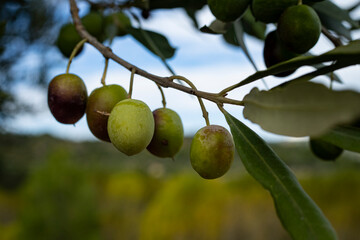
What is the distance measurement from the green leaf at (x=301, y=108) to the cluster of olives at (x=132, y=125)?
0.08 metres

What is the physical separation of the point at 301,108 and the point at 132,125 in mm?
247

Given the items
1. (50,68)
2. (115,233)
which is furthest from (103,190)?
(50,68)

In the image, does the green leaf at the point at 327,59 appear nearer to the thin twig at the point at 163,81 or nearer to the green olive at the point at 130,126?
the thin twig at the point at 163,81

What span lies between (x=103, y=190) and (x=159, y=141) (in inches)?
523

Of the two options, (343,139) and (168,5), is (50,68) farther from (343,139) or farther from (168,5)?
(343,139)

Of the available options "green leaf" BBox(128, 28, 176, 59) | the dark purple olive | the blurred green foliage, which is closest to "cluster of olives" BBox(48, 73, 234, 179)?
the dark purple olive

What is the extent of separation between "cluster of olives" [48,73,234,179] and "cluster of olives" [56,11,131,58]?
12.1 inches

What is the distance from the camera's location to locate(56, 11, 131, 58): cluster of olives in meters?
1.00

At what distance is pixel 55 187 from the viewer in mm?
8891

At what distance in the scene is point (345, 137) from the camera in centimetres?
57

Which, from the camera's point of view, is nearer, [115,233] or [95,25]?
[95,25]

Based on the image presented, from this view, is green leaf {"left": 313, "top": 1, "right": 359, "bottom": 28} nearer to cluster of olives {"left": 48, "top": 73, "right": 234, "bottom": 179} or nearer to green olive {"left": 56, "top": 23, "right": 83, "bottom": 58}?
cluster of olives {"left": 48, "top": 73, "right": 234, "bottom": 179}

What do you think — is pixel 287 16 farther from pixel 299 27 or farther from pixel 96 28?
pixel 96 28

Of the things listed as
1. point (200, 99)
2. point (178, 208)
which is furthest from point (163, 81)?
point (178, 208)
